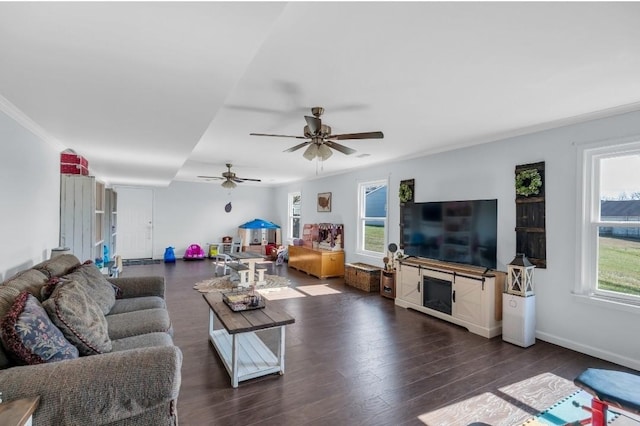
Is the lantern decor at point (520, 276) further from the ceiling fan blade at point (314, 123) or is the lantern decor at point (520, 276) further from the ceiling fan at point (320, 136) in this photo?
the ceiling fan blade at point (314, 123)

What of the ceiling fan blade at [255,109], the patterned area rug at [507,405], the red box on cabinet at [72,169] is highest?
the ceiling fan blade at [255,109]

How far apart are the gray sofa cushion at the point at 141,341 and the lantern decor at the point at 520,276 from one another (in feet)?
11.4

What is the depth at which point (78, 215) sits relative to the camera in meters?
3.90

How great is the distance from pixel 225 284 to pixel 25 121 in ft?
13.2

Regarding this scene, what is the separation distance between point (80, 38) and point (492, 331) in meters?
4.40

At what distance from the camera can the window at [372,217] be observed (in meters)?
6.01

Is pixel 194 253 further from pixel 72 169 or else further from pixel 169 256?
pixel 72 169

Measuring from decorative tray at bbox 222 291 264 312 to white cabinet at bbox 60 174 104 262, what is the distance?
2221 mm

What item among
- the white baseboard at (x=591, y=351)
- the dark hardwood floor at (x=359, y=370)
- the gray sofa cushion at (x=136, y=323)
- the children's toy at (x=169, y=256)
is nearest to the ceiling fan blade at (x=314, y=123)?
the gray sofa cushion at (x=136, y=323)

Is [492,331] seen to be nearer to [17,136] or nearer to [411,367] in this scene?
[411,367]

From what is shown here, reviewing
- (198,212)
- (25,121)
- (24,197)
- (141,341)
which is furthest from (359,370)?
(198,212)

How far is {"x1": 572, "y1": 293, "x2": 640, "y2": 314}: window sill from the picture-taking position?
9.43 ft

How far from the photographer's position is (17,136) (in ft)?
8.66

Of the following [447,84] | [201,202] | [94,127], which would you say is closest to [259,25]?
[447,84]
